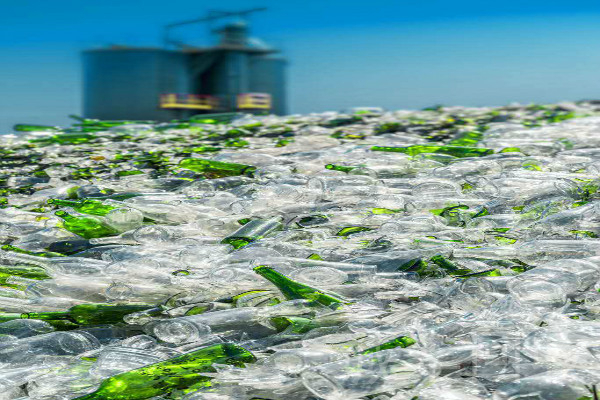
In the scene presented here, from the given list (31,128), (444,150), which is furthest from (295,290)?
(31,128)

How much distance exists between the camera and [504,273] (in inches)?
49.2

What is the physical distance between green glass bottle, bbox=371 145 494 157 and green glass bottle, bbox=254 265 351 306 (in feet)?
5.33

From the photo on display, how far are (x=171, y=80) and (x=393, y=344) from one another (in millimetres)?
23379

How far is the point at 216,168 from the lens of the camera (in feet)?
8.88

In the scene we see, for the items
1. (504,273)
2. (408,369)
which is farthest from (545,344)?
(504,273)

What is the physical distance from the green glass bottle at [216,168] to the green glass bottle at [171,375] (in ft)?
5.35

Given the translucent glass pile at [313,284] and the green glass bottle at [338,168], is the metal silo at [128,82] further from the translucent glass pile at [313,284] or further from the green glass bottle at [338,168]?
the translucent glass pile at [313,284]

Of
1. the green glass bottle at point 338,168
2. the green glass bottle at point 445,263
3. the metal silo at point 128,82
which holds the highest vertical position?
the metal silo at point 128,82

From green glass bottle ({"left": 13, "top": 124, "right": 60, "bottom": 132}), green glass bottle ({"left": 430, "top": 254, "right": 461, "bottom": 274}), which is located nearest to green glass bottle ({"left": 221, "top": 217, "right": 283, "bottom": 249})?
green glass bottle ({"left": 430, "top": 254, "right": 461, "bottom": 274})

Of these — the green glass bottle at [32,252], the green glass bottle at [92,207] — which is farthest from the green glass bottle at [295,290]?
the green glass bottle at [92,207]

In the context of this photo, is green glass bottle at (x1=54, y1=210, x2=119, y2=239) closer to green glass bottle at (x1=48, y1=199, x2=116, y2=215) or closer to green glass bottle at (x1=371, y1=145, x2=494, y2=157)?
green glass bottle at (x1=48, y1=199, x2=116, y2=215)

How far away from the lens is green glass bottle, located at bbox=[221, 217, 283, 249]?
158 centimetres

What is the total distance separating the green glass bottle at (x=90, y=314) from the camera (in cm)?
115

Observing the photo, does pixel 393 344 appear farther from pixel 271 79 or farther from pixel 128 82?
pixel 271 79
